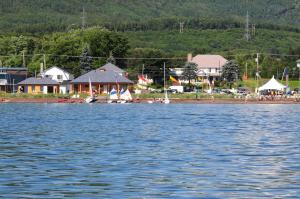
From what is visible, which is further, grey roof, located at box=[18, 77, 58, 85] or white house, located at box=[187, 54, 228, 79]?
white house, located at box=[187, 54, 228, 79]

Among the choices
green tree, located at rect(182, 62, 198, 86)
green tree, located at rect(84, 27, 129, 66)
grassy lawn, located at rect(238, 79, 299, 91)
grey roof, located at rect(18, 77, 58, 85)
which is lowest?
grassy lawn, located at rect(238, 79, 299, 91)

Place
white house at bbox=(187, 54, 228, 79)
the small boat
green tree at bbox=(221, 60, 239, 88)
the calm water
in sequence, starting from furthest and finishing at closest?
1. white house at bbox=(187, 54, 228, 79)
2. green tree at bbox=(221, 60, 239, 88)
3. the small boat
4. the calm water

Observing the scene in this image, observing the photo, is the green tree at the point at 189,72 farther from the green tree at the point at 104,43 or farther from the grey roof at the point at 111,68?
the grey roof at the point at 111,68

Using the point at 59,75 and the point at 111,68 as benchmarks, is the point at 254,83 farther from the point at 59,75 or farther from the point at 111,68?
the point at 59,75

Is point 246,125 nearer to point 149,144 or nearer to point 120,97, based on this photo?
point 149,144

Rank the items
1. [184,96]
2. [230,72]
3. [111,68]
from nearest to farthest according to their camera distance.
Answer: [184,96] < [111,68] < [230,72]

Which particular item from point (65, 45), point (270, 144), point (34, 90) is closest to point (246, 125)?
point (270, 144)

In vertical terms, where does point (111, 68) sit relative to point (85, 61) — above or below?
below

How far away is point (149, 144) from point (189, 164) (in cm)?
948

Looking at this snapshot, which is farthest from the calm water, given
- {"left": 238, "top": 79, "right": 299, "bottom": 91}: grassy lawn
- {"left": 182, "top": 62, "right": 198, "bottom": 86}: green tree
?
{"left": 182, "top": 62, "right": 198, "bottom": 86}: green tree

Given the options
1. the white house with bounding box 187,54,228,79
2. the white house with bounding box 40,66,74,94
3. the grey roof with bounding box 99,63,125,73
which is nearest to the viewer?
the white house with bounding box 40,66,74,94

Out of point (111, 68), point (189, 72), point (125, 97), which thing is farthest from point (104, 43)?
point (125, 97)

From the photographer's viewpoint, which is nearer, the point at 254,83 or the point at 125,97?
the point at 125,97

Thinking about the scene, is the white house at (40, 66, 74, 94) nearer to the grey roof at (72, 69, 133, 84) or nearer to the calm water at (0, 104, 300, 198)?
the grey roof at (72, 69, 133, 84)
